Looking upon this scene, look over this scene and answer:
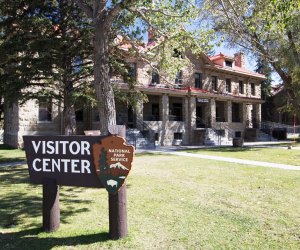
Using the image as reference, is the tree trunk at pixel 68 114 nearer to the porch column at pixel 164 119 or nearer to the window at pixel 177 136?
the porch column at pixel 164 119

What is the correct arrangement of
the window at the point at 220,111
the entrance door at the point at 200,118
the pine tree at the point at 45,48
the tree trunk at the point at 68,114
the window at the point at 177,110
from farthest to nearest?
1. the window at the point at 220,111
2. the window at the point at 177,110
3. the entrance door at the point at 200,118
4. the tree trunk at the point at 68,114
5. the pine tree at the point at 45,48

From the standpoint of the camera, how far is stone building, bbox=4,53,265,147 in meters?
22.8

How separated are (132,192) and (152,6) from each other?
5.55 meters

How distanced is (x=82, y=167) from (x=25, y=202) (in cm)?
297

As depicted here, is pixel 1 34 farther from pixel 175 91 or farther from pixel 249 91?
pixel 249 91

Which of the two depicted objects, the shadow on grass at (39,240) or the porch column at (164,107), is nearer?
the shadow on grass at (39,240)

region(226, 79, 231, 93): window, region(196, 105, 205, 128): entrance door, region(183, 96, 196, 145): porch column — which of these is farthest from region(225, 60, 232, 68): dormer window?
region(183, 96, 196, 145): porch column

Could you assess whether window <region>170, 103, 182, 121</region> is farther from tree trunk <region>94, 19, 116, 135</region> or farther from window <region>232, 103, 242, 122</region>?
tree trunk <region>94, 19, 116, 135</region>

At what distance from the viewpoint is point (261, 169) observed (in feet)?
38.0

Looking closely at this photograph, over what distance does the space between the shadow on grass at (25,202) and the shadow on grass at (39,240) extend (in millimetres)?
523

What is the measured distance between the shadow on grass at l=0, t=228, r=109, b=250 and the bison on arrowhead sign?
80 centimetres

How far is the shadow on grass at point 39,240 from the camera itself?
4668mm

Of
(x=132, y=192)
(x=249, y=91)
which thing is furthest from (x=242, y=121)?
(x=132, y=192)

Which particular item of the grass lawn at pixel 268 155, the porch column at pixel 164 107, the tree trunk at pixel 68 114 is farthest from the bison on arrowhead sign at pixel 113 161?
the porch column at pixel 164 107
